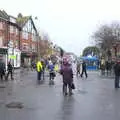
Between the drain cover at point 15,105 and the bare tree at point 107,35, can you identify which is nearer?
the drain cover at point 15,105

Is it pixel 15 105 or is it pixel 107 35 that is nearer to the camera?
pixel 15 105

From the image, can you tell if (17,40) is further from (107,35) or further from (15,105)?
(15,105)

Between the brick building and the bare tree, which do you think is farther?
the bare tree

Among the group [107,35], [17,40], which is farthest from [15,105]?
[17,40]

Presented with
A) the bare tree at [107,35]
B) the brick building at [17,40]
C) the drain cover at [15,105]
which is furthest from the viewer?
the bare tree at [107,35]

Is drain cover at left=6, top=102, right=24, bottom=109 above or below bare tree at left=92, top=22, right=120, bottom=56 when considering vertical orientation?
below

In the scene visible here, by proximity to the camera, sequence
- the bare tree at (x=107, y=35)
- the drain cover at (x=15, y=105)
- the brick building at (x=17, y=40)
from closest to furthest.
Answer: the drain cover at (x=15, y=105) < the brick building at (x=17, y=40) < the bare tree at (x=107, y=35)

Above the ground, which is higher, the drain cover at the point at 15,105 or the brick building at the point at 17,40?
the brick building at the point at 17,40

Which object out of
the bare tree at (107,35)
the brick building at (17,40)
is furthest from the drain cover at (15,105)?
the bare tree at (107,35)

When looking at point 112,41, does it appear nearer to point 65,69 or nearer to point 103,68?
point 103,68

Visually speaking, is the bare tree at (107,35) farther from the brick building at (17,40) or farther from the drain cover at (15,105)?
the drain cover at (15,105)

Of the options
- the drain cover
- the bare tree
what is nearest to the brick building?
the bare tree

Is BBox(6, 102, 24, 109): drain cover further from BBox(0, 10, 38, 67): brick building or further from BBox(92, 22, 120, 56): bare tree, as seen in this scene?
BBox(92, 22, 120, 56): bare tree

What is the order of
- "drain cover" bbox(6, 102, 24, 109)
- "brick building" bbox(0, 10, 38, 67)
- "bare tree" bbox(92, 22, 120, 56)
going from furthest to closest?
"bare tree" bbox(92, 22, 120, 56)
"brick building" bbox(0, 10, 38, 67)
"drain cover" bbox(6, 102, 24, 109)
